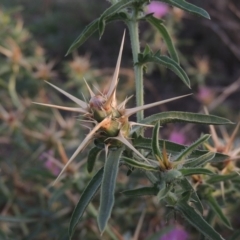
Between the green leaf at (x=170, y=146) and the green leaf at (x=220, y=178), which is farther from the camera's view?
the green leaf at (x=220, y=178)

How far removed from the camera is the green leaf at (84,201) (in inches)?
31.0

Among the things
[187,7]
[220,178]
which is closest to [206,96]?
[220,178]

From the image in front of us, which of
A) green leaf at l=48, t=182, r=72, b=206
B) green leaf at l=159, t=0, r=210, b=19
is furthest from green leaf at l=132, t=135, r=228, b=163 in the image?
green leaf at l=48, t=182, r=72, b=206

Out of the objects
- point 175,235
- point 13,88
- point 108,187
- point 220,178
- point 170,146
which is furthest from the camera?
point 13,88

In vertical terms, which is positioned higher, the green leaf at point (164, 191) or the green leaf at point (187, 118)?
the green leaf at point (187, 118)

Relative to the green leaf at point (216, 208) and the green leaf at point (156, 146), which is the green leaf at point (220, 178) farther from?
the green leaf at point (156, 146)

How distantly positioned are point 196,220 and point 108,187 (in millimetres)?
181

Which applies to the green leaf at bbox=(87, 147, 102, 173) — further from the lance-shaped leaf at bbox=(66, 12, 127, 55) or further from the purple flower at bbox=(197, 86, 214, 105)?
the purple flower at bbox=(197, 86, 214, 105)

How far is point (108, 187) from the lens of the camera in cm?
74

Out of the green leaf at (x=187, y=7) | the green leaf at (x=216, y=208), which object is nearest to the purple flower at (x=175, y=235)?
the green leaf at (x=216, y=208)

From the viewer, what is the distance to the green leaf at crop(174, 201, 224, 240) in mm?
809

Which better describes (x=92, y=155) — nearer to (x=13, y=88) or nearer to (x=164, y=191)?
(x=164, y=191)

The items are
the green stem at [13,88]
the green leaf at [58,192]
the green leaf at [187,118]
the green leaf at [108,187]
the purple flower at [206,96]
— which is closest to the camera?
the green leaf at [108,187]

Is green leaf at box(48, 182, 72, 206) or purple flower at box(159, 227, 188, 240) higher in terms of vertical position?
green leaf at box(48, 182, 72, 206)
